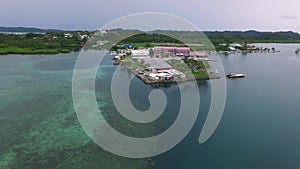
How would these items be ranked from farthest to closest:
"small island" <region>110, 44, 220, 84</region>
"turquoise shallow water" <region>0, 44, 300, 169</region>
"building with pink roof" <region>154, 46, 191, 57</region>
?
"building with pink roof" <region>154, 46, 191, 57</region> < "small island" <region>110, 44, 220, 84</region> < "turquoise shallow water" <region>0, 44, 300, 169</region>

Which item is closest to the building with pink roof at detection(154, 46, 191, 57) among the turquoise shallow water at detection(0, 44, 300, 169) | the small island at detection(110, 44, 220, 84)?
the small island at detection(110, 44, 220, 84)

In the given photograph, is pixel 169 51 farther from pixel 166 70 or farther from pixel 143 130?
pixel 143 130

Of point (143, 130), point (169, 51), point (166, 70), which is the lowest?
point (143, 130)

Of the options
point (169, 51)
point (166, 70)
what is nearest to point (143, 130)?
point (166, 70)

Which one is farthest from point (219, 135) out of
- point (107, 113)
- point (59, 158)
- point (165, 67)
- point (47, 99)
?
point (165, 67)

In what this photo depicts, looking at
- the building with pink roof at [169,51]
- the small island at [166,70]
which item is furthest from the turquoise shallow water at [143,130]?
the building with pink roof at [169,51]

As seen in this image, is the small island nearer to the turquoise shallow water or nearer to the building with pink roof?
the turquoise shallow water

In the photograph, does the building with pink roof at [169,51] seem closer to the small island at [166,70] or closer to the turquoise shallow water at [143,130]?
the small island at [166,70]

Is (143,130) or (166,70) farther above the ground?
(166,70)

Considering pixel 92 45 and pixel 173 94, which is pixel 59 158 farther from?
pixel 92 45
